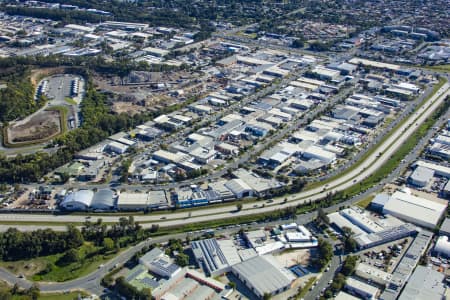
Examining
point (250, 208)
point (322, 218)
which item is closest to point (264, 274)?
point (322, 218)

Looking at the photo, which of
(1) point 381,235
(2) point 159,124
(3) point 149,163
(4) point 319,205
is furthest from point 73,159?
(1) point 381,235

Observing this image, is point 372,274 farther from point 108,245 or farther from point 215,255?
point 108,245

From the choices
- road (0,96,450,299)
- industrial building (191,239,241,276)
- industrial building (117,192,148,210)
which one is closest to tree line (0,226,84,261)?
road (0,96,450,299)

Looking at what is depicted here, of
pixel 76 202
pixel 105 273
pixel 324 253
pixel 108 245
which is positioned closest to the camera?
pixel 105 273

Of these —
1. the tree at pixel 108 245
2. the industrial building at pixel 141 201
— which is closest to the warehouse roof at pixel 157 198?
the industrial building at pixel 141 201

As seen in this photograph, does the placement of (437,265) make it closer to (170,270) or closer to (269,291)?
(269,291)
